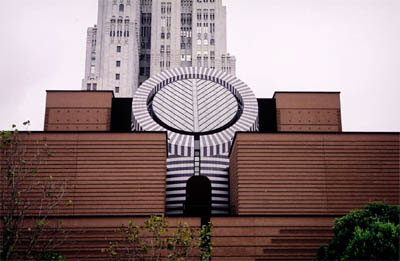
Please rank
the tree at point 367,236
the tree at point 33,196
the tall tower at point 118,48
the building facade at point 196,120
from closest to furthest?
the tree at point 367,236
the tree at point 33,196
the building facade at point 196,120
the tall tower at point 118,48

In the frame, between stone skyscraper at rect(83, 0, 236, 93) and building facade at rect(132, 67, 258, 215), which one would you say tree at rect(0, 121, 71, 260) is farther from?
stone skyscraper at rect(83, 0, 236, 93)

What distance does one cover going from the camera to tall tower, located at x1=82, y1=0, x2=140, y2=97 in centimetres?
13100

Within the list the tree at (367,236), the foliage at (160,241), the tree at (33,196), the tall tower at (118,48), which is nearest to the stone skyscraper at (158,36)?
the tall tower at (118,48)

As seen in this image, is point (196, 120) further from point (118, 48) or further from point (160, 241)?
point (118, 48)

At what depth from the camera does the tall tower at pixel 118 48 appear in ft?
430

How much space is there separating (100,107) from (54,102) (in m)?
5.50

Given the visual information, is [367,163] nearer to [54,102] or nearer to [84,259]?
[84,259]

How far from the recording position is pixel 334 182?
44.7 m

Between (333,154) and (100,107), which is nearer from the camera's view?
(333,154)

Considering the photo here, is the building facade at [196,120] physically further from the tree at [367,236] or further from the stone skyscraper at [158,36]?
the stone skyscraper at [158,36]

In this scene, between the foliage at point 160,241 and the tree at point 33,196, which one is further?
the tree at point 33,196

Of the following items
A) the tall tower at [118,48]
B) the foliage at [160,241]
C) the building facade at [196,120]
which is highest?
the tall tower at [118,48]

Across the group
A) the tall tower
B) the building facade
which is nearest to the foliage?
the building facade

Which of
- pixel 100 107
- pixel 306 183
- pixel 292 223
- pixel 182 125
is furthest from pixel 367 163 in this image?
pixel 100 107
